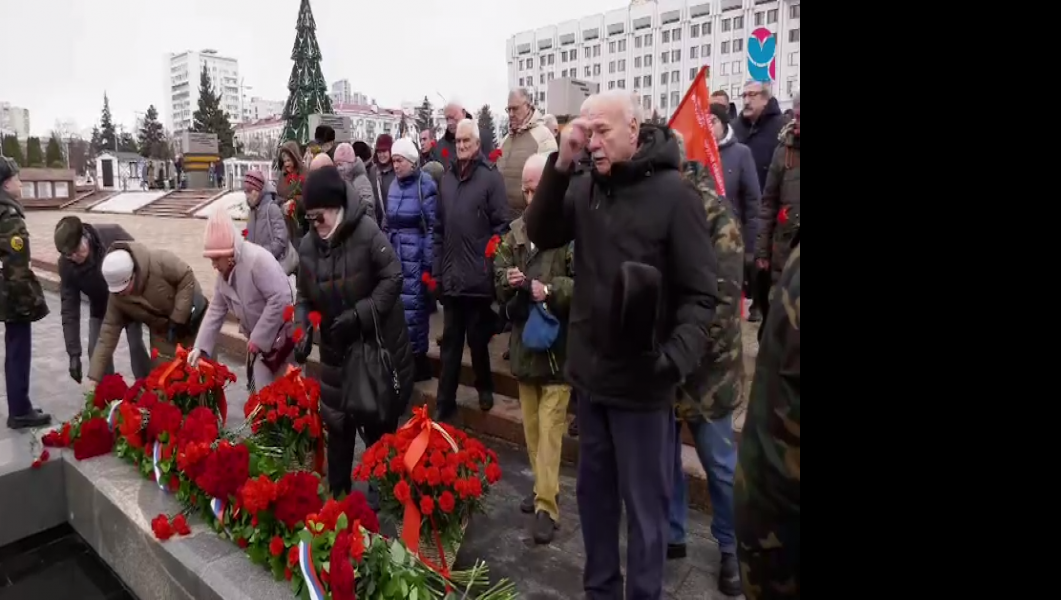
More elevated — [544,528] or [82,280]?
[82,280]

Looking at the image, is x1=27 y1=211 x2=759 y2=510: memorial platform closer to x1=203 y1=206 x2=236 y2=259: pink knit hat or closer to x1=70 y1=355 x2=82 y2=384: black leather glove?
x1=70 y1=355 x2=82 y2=384: black leather glove

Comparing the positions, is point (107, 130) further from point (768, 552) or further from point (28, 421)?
point (768, 552)

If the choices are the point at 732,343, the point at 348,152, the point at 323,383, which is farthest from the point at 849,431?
the point at 348,152

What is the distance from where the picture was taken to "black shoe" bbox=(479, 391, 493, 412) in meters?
5.37

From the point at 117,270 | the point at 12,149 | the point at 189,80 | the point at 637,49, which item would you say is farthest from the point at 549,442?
the point at 189,80

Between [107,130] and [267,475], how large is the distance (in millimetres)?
82147

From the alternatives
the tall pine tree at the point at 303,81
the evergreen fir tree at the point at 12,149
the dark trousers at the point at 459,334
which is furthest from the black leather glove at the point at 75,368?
the evergreen fir tree at the point at 12,149

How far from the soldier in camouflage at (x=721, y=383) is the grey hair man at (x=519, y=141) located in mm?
2379

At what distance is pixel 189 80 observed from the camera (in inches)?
2879

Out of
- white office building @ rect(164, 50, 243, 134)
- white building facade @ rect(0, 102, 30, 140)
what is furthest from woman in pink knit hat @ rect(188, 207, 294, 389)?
white building facade @ rect(0, 102, 30, 140)

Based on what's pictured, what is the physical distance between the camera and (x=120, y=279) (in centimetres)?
472

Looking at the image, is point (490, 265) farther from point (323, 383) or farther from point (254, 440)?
point (254, 440)

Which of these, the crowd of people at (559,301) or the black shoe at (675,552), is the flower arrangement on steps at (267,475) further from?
the black shoe at (675,552)

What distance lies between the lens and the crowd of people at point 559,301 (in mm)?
2279
